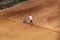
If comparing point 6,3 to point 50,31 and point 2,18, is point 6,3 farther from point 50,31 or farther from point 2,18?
point 50,31

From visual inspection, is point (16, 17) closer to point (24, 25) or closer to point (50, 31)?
point (24, 25)

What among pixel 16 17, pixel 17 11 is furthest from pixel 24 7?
pixel 16 17

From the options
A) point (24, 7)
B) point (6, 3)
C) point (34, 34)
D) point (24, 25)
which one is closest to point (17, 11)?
point (24, 7)

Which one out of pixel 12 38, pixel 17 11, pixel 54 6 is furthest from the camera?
pixel 54 6

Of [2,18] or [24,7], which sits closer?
[2,18]

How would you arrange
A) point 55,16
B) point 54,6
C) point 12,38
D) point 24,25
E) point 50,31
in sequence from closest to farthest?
point 12,38 < point 50,31 < point 24,25 < point 55,16 < point 54,6

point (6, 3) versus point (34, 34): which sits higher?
point (6, 3)
